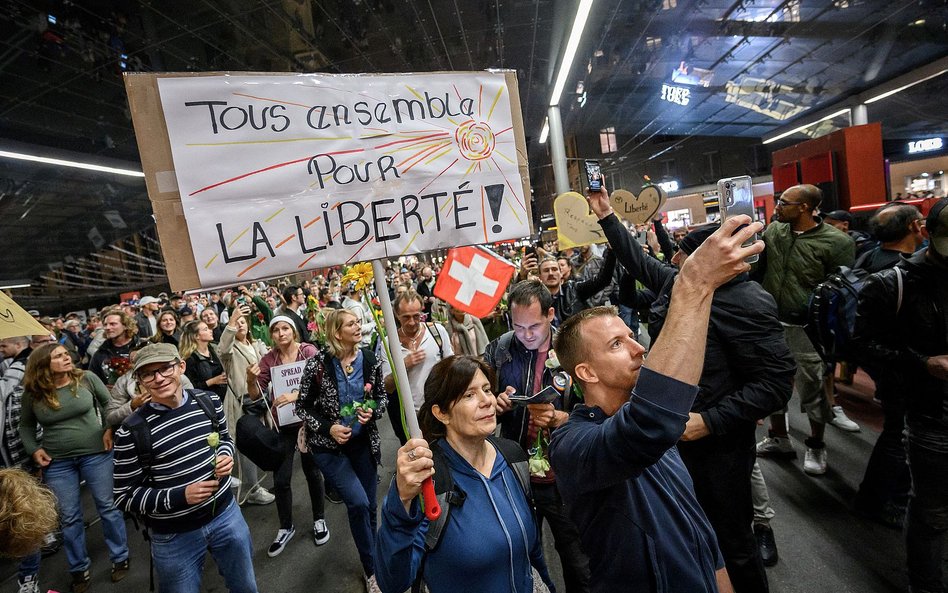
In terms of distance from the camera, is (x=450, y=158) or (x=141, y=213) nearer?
(x=450, y=158)

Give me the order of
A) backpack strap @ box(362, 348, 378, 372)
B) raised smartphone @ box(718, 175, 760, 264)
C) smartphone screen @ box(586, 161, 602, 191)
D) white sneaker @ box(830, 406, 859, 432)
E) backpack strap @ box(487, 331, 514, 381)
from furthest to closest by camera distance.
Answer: white sneaker @ box(830, 406, 859, 432) < backpack strap @ box(362, 348, 378, 372) < backpack strap @ box(487, 331, 514, 381) < smartphone screen @ box(586, 161, 602, 191) < raised smartphone @ box(718, 175, 760, 264)

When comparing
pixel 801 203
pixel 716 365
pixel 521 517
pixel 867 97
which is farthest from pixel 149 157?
pixel 867 97

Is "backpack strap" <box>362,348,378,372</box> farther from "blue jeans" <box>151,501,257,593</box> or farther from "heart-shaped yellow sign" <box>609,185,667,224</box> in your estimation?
"heart-shaped yellow sign" <box>609,185,667,224</box>

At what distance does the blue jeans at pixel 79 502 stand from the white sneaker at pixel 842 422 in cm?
627

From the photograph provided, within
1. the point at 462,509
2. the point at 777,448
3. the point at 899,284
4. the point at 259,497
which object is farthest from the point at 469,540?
the point at 259,497

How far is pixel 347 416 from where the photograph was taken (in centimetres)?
310

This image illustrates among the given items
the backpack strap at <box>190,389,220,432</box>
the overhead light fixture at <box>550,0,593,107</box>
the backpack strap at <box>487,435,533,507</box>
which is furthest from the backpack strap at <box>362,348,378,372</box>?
the overhead light fixture at <box>550,0,593,107</box>

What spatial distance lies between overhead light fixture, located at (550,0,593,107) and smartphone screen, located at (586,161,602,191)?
25.4 feet

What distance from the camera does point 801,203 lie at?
12.9 ft

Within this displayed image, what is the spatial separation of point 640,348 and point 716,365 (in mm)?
1030

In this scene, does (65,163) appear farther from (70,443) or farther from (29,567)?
(29,567)

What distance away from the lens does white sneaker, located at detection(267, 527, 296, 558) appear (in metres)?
3.79

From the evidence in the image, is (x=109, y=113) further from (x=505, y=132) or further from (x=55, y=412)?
(x=505, y=132)

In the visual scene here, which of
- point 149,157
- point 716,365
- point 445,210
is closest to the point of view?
point 149,157
